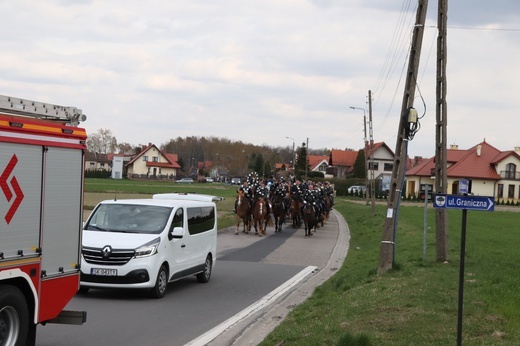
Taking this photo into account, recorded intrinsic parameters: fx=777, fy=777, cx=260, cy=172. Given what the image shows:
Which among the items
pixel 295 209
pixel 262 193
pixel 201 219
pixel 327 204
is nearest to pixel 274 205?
pixel 262 193

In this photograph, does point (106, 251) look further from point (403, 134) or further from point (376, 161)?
point (376, 161)

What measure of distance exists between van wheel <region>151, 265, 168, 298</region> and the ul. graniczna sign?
6298mm

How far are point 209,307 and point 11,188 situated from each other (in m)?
6.34

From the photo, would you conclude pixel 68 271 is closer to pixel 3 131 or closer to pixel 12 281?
pixel 12 281

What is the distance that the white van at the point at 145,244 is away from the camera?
13539 mm

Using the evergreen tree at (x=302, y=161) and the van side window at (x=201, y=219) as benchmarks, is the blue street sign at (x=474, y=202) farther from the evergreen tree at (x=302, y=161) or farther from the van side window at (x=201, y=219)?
the evergreen tree at (x=302, y=161)

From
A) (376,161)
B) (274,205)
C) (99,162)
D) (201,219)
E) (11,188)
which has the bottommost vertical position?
(274,205)

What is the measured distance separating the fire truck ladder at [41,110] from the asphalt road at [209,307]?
280cm

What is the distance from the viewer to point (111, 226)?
1457cm

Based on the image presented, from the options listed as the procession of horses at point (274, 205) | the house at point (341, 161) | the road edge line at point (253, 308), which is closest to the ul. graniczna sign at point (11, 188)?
the road edge line at point (253, 308)

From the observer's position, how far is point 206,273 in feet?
56.1

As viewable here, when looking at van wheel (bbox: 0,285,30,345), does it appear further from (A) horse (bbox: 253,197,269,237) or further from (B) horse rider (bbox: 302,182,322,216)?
(B) horse rider (bbox: 302,182,322,216)

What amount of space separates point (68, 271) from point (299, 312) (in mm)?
4804

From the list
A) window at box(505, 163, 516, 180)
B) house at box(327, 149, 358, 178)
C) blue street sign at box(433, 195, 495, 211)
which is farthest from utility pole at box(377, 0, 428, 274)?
house at box(327, 149, 358, 178)
